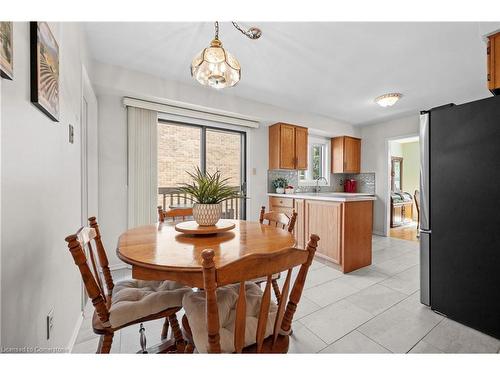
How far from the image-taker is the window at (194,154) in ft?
10.8

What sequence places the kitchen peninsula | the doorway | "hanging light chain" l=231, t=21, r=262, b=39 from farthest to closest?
1. the doorway
2. the kitchen peninsula
3. "hanging light chain" l=231, t=21, r=262, b=39

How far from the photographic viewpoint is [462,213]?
1.66 meters

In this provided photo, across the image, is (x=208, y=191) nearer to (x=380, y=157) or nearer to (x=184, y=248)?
(x=184, y=248)

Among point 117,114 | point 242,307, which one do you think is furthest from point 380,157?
point 242,307

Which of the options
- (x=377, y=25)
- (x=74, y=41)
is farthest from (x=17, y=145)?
(x=377, y=25)

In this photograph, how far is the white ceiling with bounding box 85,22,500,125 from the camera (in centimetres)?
189

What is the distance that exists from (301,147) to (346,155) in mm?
1308

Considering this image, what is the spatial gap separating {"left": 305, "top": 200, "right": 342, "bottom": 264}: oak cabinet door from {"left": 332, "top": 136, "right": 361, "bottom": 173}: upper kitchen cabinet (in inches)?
82.9

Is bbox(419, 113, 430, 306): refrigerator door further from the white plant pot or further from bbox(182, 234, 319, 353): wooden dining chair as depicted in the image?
the white plant pot

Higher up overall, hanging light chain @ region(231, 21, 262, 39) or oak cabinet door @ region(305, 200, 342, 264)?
hanging light chain @ region(231, 21, 262, 39)

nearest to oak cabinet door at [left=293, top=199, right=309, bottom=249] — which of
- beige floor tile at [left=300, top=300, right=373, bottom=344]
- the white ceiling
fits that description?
beige floor tile at [left=300, top=300, right=373, bottom=344]

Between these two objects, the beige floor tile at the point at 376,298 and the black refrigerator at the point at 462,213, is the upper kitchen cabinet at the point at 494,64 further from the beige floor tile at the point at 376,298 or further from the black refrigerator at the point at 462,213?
the beige floor tile at the point at 376,298

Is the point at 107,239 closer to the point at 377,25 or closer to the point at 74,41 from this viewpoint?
the point at 74,41
